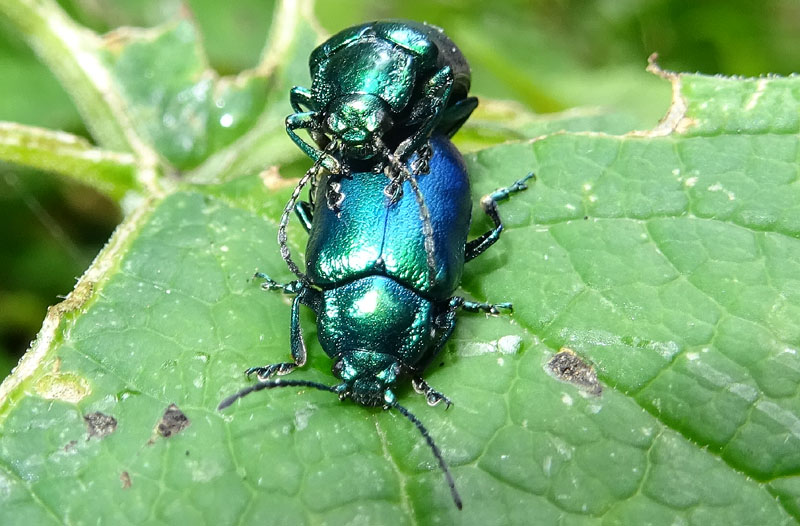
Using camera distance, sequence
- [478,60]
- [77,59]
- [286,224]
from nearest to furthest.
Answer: [286,224] < [77,59] < [478,60]

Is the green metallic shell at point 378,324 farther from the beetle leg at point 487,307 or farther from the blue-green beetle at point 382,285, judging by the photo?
the beetle leg at point 487,307

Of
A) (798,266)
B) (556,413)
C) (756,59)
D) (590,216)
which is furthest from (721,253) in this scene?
(756,59)

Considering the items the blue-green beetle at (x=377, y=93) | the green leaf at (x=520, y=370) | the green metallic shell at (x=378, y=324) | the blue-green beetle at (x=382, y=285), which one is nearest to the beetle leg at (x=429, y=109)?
the blue-green beetle at (x=377, y=93)

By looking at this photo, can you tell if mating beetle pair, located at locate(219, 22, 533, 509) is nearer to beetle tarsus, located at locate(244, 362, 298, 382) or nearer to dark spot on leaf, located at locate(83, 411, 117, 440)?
beetle tarsus, located at locate(244, 362, 298, 382)

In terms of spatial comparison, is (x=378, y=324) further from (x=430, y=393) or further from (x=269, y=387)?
(x=269, y=387)

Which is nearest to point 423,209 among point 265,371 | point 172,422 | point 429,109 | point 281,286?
point 429,109

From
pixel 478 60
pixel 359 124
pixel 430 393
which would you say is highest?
pixel 478 60
